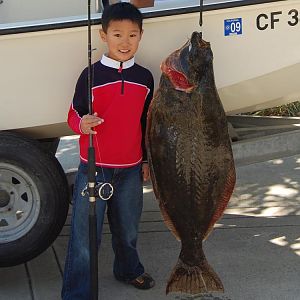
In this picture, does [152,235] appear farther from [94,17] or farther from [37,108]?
[94,17]

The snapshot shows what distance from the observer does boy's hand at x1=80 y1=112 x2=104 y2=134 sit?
3309mm

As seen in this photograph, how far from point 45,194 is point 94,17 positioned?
109cm

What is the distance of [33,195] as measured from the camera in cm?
407

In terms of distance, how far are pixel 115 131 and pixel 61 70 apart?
1.85ft

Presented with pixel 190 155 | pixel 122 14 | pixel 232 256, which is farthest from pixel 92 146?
pixel 232 256

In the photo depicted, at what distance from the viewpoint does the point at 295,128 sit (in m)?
4.52

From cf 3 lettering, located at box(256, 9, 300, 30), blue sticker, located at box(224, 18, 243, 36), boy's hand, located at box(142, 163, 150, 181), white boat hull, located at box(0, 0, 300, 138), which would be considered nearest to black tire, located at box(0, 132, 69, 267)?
white boat hull, located at box(0, 0, 300, 138)

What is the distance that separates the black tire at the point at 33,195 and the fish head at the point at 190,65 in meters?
1.12

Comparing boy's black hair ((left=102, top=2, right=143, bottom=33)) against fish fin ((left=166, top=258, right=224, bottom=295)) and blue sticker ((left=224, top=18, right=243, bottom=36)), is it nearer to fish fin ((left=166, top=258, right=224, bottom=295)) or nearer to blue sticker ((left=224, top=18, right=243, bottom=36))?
blue sticker ((left=224, top=18, right=243, bottom=36))

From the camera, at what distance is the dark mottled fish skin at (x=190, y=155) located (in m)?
3.31

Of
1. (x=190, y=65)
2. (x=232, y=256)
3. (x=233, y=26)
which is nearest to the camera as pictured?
(x=190, y=65)

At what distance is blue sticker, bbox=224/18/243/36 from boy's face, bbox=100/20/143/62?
57cm

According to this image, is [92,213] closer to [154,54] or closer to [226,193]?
[226,193]

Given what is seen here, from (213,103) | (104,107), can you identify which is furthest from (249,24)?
(104,107)
